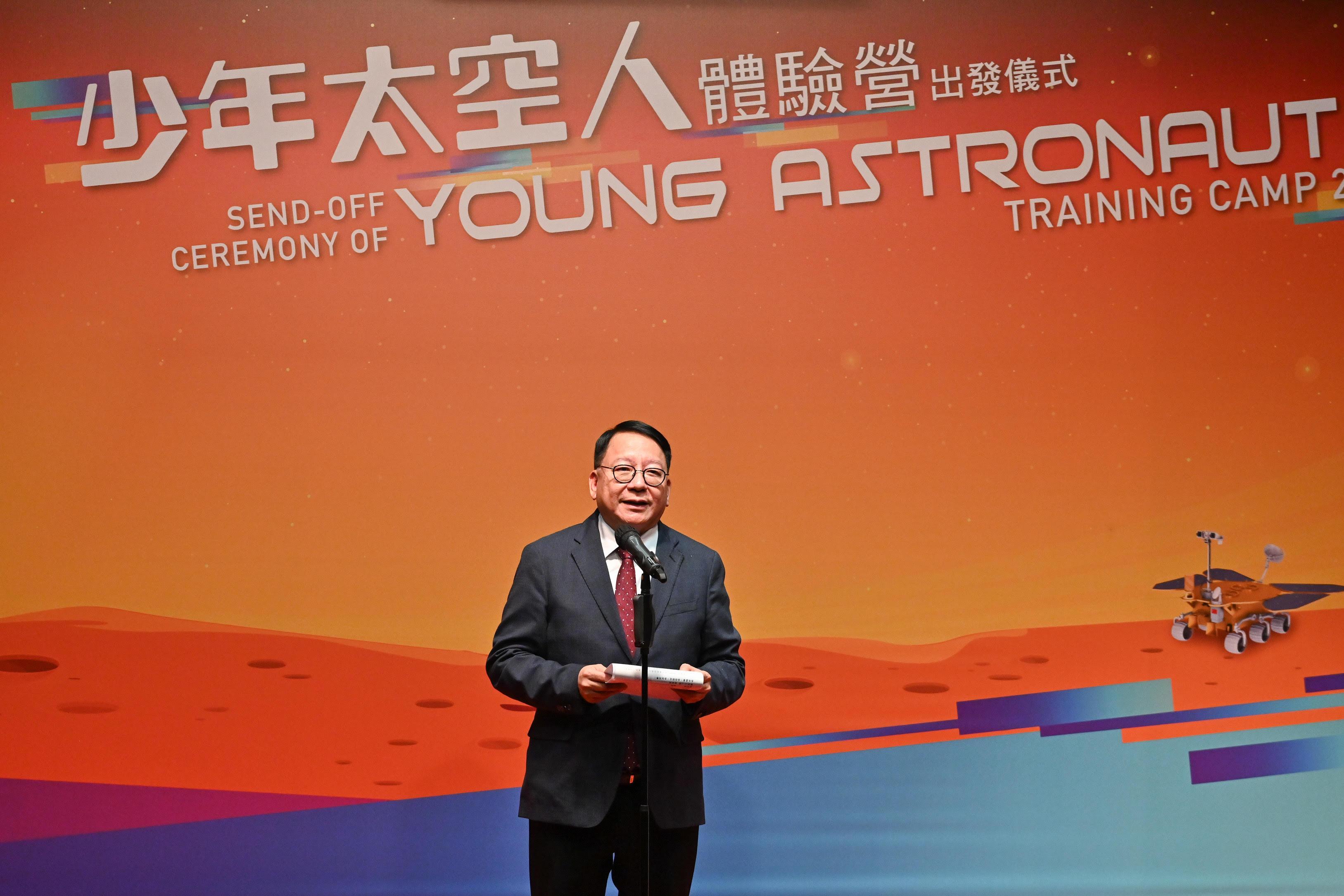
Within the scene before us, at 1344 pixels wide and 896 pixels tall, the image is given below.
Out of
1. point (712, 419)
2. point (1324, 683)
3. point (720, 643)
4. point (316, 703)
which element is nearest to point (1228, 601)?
point (1324, 683)

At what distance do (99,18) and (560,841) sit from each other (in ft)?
9.28

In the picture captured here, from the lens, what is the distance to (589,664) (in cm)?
228

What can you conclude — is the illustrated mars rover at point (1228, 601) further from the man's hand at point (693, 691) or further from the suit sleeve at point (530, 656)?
the suit sleeve at point (530, 656)

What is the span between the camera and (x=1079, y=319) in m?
3.58

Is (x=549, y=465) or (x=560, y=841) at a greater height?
(x=549, y=465)

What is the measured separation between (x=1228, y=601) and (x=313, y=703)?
108 inches

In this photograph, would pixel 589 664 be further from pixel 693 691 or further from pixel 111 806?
pixel 111 806

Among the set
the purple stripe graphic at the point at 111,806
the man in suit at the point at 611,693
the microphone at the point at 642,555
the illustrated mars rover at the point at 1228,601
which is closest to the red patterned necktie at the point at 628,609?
the man in suit at the point at 611,693

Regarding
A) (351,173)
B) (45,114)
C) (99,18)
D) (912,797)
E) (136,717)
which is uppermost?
(99,18)

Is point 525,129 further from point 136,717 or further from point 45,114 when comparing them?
point 136,717

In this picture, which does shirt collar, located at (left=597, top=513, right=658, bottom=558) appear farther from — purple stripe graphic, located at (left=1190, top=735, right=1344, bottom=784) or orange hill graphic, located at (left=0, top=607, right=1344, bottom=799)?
purple stripe graphic, located at (left=1190, top=735, right=1344, bottom=784)

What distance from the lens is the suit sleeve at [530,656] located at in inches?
87.2

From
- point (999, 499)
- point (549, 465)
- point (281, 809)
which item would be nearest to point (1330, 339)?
point (999, 499)

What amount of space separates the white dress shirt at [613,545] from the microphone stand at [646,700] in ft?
0.20
